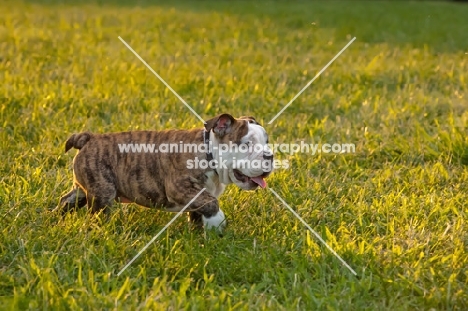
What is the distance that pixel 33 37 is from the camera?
1119 centimetres

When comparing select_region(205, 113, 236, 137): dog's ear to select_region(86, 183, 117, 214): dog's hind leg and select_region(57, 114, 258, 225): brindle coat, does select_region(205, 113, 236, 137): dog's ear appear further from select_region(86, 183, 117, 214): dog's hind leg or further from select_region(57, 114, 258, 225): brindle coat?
select_region(86, 183, 117, 214): dog's hind leg

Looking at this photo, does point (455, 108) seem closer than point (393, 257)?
No

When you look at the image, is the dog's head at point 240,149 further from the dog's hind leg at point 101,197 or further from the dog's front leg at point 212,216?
the dog's hind leg at point 101,197

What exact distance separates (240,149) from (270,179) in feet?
3.77

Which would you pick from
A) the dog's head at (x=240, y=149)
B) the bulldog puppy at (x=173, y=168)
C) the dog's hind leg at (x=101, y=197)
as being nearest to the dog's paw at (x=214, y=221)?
the bulldog puppy at (x=173, y=168)

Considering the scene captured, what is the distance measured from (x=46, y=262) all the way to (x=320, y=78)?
5.68m

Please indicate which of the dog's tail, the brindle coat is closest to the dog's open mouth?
the brindle coat

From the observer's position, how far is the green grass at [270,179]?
3719 millimetres

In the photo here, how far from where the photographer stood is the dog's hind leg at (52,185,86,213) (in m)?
4.69

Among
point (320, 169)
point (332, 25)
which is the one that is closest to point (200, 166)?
point (320, 169)

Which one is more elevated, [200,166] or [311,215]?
[200,166]

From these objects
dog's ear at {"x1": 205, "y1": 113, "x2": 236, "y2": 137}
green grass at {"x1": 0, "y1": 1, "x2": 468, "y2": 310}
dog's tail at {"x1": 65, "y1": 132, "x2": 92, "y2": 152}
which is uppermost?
dog's ear at {"x1": 205, "y1": 113, "x2": 236, "y2": 137}

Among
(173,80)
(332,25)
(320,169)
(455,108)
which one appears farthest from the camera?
(332,25)

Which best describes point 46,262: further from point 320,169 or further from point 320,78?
point 320,78
